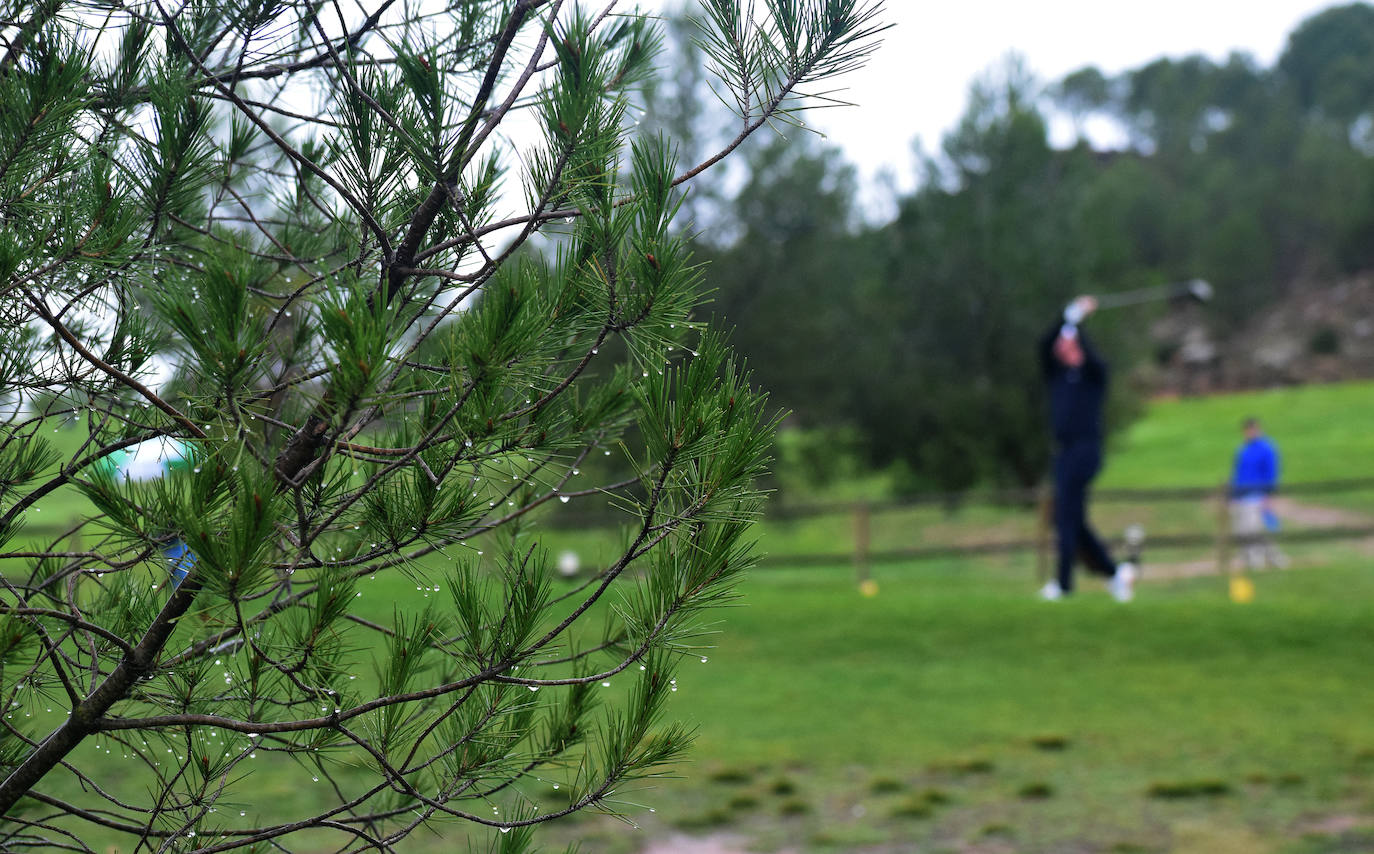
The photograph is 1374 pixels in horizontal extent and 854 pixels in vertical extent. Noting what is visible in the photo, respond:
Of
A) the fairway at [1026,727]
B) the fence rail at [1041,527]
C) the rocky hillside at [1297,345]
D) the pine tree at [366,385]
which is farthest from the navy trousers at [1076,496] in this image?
the rocky hillside at [1297,345]

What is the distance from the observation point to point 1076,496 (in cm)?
955

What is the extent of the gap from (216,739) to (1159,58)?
60.7 metres

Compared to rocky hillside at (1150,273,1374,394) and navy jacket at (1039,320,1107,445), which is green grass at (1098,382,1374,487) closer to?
rocky hillside at (1150,273,1374,394)

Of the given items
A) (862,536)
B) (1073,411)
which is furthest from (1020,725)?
(862,536)

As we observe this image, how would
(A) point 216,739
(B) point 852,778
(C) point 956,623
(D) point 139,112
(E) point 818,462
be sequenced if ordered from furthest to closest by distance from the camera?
1. (E) point 818,462
2. (C) point 956,623
3. (B) point 852,778
4. (A) point 216,739
5. (D) point 139,112

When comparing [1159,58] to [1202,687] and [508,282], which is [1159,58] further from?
[508,282]

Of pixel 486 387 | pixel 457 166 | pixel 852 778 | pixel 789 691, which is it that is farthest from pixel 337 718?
pixel 789 691

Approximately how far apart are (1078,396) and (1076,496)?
0.82 metres

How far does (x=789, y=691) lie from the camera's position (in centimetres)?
796

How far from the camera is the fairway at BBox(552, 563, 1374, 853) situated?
5.25m

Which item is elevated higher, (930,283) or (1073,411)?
(930,283)

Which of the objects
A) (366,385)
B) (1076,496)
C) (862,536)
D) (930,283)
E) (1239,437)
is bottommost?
(862,536)

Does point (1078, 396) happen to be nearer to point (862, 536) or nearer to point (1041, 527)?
point (1041, 527)

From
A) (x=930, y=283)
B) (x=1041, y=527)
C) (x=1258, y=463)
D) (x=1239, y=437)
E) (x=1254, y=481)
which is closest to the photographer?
(x=1041, y=527)
